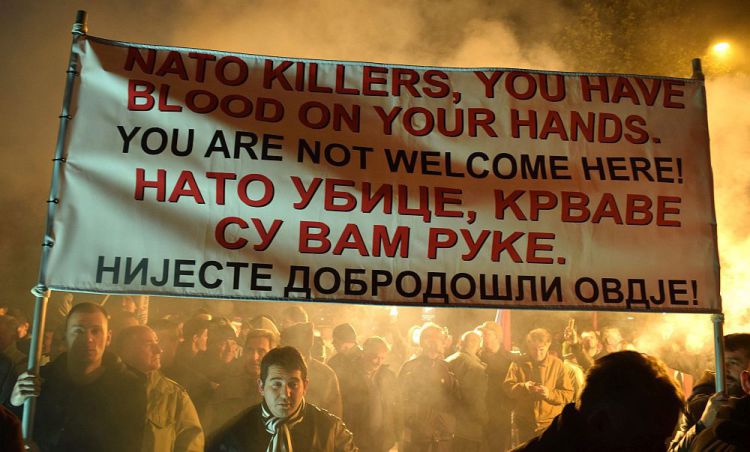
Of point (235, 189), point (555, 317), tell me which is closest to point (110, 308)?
point (235, 189)

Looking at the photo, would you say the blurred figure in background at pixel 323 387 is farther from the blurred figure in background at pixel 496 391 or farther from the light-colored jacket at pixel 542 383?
the light-colored jacket at pixel 542 383

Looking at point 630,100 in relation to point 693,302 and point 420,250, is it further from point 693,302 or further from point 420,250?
point 420,250

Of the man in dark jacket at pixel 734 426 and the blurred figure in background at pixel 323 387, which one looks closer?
the man in dark jacket at pixel 734 426

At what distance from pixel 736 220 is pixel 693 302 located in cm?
522

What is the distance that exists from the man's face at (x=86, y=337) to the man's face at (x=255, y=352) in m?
1.16

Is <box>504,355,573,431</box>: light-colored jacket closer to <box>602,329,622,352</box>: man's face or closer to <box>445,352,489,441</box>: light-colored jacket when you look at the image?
<box>445,352,489,441</box>: light-colored jacket

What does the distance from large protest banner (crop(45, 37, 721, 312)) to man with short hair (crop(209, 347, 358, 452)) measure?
1.04 meters

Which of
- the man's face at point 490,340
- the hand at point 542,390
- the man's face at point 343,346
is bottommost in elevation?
the hand at point 542,390

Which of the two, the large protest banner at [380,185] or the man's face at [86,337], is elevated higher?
the large protest banner at [380,185]

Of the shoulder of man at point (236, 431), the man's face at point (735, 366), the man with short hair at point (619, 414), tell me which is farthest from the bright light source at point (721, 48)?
the man with short hair at point (619, 414)

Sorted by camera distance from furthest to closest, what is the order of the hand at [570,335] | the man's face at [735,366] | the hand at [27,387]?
the hand at [570,335], the man's face at [735,366], the hand at [27,387]

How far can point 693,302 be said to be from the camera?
2092mm

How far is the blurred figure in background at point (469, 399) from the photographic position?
5.31 metres

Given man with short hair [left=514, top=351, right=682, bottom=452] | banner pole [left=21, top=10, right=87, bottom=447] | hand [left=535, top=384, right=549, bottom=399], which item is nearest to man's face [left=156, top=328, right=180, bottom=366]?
hand [left=535, top=384, right=549, bottom=399]
